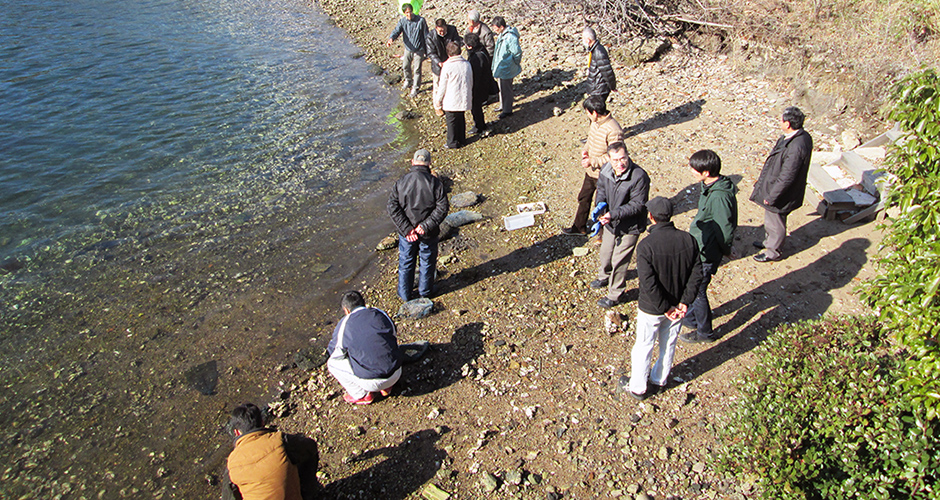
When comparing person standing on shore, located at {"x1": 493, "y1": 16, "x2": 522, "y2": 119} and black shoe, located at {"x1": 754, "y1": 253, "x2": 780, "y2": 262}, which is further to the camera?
person standing on shore, located at {"x1": 493, "y1": 16, "x2": 522, "y2": 119}

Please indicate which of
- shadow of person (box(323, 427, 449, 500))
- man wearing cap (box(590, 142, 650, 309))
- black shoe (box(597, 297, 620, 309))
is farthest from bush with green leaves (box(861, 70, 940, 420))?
shadow of person (box(323, 427, 449, 500))

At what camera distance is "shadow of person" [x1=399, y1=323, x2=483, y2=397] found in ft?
19.1

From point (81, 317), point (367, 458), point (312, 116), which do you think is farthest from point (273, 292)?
point (312, 116)

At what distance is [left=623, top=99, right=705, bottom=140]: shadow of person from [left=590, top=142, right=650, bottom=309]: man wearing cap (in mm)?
4414

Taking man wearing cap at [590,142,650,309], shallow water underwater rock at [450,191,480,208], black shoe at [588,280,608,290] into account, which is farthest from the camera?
shallow water underwater rock at [450,191,480,208]

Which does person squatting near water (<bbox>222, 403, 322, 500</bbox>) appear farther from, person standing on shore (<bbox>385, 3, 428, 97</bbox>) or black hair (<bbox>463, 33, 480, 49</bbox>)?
person standing on shore (<bbox>385, 3, 428, 97</bbox>)

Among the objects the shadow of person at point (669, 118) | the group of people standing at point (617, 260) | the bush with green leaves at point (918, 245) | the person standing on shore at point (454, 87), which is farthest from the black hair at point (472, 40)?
the bush with green leaves at point (918, 245)

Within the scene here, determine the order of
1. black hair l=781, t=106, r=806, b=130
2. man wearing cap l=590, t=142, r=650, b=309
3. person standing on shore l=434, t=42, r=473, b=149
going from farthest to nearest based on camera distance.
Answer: person standing on shore l=434, t=42, r=473, b=149
black hair l=781, t=106, r=806, b=130
man wearing cap l=590, t=142, r=650, b=309

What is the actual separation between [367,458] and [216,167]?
773 centimetres

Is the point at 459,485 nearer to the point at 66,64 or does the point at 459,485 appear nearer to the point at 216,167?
the point at 216,167

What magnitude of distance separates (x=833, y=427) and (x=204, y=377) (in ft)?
20.4

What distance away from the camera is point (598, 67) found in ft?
31.0

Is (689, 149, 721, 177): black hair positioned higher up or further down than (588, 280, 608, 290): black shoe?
higher up

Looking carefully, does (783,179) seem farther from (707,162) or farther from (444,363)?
(444,363)
